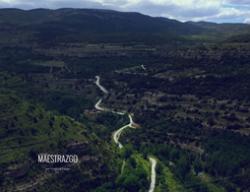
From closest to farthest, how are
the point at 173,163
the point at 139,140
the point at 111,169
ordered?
the point at 111,169 < the point at 173,163 < the point at 139,140

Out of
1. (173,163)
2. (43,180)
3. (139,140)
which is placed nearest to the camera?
(43,180)

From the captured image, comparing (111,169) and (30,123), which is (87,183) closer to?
(111,169)

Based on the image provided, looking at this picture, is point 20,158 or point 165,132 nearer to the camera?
point 20,158

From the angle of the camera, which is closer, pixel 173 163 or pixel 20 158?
pixel 20 158

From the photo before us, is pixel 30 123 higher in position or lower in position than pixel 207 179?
higher

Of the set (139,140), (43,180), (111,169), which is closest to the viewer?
(43,180)

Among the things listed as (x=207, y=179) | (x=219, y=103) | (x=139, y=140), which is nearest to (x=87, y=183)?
(x=207, y=179)

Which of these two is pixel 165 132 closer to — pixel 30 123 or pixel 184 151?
pixel 184 151

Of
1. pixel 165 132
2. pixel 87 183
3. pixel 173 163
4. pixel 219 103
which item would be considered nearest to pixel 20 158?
pixel 87 183

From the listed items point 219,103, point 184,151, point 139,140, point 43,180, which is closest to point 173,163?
point 184,151
